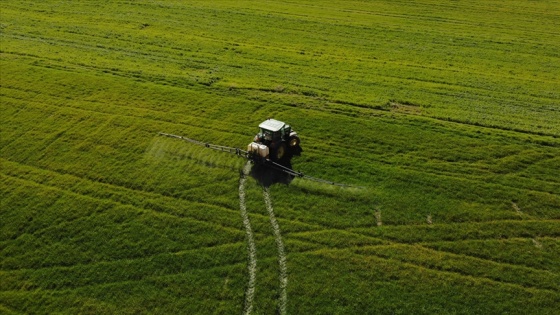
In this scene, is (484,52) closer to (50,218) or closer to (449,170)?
(449,170)

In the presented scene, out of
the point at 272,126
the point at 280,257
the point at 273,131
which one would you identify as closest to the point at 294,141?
the point at 272,126

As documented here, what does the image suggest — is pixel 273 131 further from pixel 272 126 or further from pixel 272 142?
pixel 272 142

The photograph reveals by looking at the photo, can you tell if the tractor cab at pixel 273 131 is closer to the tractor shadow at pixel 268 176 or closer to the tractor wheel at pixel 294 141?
the tractor wheel at pixel 294 141

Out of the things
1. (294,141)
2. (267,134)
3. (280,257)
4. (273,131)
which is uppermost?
(273,131)

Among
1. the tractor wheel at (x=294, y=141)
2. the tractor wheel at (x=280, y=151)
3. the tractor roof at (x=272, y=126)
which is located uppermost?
the tractor roof at (x=272, y=126)

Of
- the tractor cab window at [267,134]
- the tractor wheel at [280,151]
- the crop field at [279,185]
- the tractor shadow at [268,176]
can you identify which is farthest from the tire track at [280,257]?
the tractor cab window at [267,134]

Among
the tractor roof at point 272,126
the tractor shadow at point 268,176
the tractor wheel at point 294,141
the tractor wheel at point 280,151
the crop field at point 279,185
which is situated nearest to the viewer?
the crop field at point 279,185
